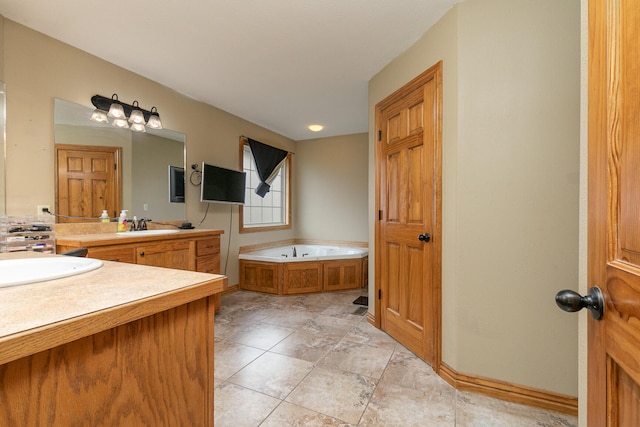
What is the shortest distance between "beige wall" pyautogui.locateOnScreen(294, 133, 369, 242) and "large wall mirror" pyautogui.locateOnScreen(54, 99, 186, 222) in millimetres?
2382

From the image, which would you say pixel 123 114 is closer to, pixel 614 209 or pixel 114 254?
pixel 114 254

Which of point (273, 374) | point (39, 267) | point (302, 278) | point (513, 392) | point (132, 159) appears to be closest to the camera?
point (39, 267)

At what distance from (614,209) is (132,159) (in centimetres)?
330

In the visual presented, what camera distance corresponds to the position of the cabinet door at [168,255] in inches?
90.3

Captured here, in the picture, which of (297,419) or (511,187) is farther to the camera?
(511,187)

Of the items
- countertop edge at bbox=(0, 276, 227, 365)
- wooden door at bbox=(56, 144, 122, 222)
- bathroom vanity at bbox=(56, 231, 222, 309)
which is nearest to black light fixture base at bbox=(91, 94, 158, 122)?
wooden door at bbox=(56, 144, 122, 222)

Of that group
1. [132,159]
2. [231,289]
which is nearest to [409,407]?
[231,289]

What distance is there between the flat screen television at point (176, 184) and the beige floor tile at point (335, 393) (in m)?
2.31

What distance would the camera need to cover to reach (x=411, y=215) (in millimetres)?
2270

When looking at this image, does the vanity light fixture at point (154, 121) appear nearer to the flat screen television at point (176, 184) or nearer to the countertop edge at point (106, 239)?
the flat screen television at point (176, 184)

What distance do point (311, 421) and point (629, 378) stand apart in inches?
55.3

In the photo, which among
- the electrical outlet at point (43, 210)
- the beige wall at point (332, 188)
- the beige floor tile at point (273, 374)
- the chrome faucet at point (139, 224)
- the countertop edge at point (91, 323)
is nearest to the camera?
the countertop edge at point (91, 323)

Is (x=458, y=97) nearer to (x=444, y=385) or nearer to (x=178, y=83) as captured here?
(x=444, y=385)

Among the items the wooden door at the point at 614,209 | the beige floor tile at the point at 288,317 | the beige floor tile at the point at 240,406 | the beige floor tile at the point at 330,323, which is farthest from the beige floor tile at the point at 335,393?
the wooden door at the point at 614,209
